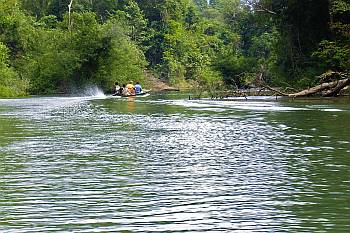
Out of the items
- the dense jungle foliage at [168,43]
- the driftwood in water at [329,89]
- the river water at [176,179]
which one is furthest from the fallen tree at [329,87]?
the river water at [176,179]

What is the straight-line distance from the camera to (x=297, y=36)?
46.5 metres

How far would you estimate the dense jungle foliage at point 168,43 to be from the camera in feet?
145

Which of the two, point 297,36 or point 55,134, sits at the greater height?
point 297,36

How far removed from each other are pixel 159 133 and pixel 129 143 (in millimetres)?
2693

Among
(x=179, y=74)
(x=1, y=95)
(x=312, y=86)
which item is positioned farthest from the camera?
(x=179, y=74)

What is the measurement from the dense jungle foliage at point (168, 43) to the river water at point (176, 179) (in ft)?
73.4

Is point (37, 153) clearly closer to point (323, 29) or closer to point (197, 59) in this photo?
point (323, 29)

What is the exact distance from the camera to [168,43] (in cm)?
8944

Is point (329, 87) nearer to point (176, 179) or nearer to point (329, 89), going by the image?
point (329, 89)

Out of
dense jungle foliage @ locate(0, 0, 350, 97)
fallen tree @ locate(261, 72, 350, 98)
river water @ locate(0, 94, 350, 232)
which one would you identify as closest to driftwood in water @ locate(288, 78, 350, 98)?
fallen tree @ locate(261, 72, 350, 98)

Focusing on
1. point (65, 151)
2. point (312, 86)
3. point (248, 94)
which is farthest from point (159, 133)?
point (248, 94)

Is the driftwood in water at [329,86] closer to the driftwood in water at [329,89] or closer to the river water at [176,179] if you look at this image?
the driftwood in water at [329,89]

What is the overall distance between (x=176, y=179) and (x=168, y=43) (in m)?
78.9

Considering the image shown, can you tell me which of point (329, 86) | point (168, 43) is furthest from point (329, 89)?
point (168, 43)
